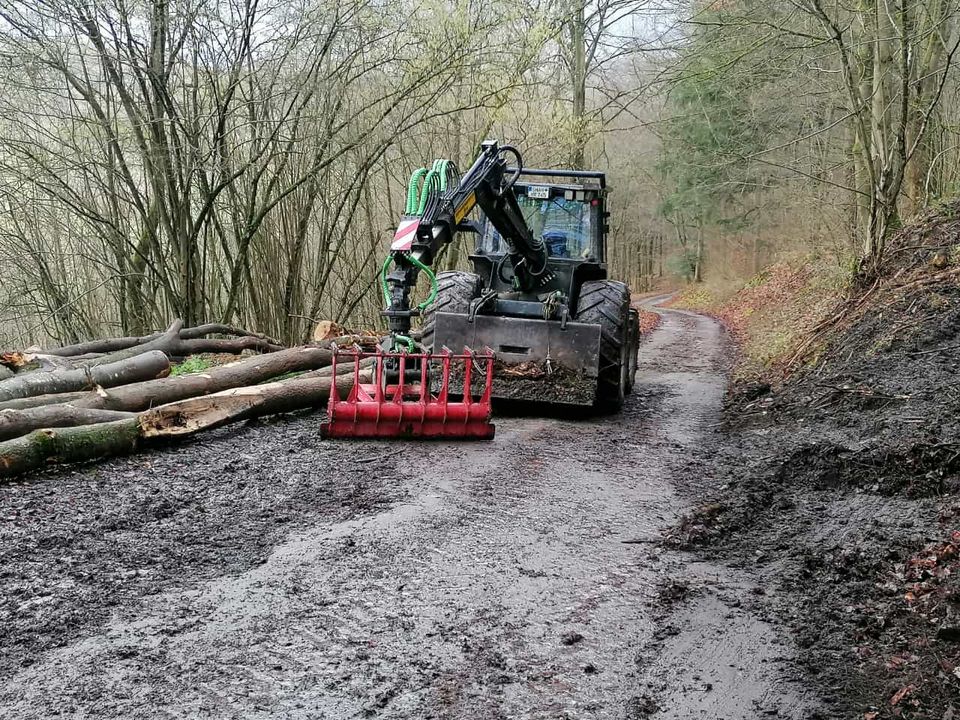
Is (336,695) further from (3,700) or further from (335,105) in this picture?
(335,105)

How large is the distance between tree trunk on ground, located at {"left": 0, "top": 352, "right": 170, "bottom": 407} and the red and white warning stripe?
3.15 metres

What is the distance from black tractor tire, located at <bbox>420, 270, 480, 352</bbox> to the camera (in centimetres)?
855

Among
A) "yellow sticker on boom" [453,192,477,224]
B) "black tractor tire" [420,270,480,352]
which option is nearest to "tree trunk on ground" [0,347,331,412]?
"black tractor tire" [420,270,480,352]

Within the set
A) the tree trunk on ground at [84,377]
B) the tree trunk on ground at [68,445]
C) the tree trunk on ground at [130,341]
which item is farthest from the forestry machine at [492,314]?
the tree trunk on ground at [130,341]

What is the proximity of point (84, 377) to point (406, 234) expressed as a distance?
329 centimetres

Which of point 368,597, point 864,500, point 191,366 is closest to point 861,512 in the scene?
point 864,500

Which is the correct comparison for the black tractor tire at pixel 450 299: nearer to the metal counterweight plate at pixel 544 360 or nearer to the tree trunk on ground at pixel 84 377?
the metal counterweight plate at pixel 544 360

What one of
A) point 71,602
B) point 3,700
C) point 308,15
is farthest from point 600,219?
point 3,700

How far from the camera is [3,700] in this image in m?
2.82

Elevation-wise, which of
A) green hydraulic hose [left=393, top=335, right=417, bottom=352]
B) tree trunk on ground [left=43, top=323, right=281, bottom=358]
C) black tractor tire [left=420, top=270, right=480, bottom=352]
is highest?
black tractor tire [left=420, top=270, right=480, bottom=352]

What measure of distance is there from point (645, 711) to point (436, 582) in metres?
1.29

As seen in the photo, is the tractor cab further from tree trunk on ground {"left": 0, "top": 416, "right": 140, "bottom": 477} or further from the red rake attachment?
tree trunk on ground {"left": 0, "top": 416, "right": 140, "bottom": 477}

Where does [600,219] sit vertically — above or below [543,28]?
below

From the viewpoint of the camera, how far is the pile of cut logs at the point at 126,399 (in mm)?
5754
